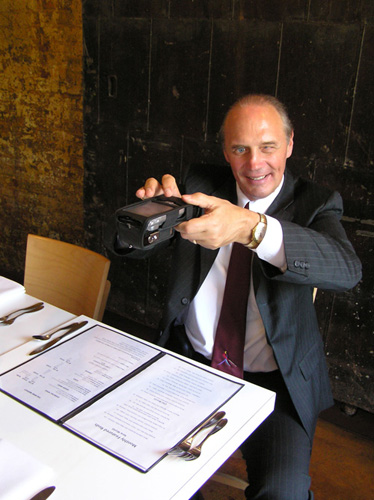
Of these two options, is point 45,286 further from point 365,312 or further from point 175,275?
point 365,312

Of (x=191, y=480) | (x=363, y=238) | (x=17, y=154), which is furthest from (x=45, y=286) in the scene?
(x=17, y=154)

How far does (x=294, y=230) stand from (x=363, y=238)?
3.20 ft

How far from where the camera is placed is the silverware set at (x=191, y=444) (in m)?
0.99

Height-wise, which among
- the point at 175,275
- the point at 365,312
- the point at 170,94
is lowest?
the point at 365,312

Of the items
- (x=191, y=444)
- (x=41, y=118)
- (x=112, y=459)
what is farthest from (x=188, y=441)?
(x=41, y=118)

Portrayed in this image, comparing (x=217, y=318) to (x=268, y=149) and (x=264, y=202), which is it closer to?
(x=264, y=202)

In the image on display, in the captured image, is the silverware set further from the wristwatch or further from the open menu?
the wristwatch

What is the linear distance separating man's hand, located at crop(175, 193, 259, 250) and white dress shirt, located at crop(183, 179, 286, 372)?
12.5 inches

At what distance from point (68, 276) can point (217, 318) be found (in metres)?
0.62

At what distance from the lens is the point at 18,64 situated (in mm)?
3379

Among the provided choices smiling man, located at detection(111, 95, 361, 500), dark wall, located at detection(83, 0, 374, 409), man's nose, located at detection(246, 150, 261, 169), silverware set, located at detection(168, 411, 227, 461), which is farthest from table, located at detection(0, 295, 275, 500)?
dark wall, located at detection(83, 0, 374, 409)

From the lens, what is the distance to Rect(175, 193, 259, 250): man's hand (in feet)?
4.14

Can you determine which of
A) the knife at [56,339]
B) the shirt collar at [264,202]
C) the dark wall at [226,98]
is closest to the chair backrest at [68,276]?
the knife at [56,339]

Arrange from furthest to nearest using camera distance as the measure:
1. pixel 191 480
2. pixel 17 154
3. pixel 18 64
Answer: pixel 17 154 → pixel 18 64 → pixel 191 480
